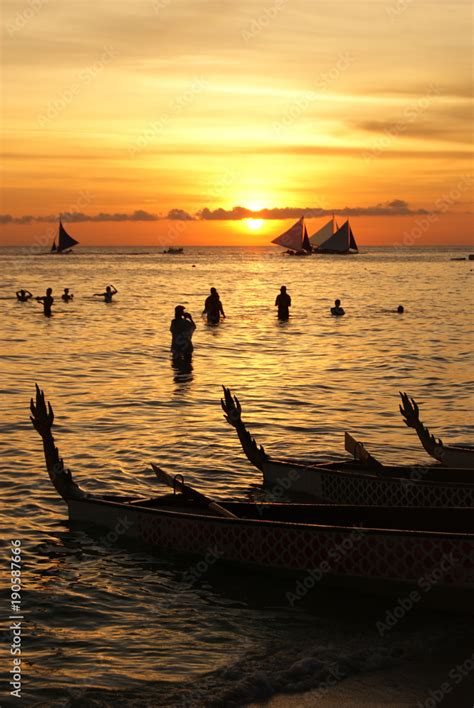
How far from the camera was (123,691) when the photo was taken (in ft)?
28.2

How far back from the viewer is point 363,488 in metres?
13.3

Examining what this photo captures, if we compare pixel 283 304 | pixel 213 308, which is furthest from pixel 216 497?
pixel 283 304

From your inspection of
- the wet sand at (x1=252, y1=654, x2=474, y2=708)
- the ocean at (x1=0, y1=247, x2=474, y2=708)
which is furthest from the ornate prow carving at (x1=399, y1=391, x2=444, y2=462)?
the wet sand at (x1=252, y1=654, x2=474, y2=708)

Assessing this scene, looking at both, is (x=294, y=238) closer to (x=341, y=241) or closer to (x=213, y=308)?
(x=341, y=241)

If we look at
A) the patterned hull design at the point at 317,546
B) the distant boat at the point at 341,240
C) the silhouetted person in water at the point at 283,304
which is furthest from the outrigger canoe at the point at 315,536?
the distant boat at the point at 341,240

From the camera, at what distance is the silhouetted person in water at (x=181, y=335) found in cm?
2903

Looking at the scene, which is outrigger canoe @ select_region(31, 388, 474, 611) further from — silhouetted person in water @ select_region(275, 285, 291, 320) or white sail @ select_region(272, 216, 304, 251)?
white sail @ select_region(272, 216, 304, 251)

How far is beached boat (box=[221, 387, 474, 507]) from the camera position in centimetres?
1280

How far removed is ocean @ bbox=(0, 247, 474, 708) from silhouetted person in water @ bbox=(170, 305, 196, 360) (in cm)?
77

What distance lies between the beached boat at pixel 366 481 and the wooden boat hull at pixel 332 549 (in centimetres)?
182

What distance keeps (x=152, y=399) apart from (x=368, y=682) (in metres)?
15.7

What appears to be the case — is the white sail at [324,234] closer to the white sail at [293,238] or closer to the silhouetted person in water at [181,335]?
the white sail at [293,238]

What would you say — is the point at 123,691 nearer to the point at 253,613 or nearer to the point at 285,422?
the point at 253,613

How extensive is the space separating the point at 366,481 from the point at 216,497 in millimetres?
2924
